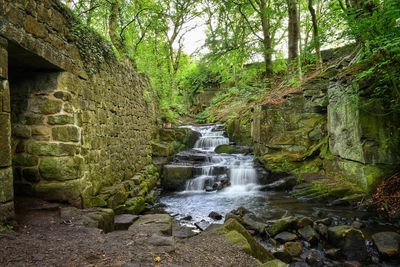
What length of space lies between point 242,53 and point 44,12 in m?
9.67

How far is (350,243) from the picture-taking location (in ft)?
13.8

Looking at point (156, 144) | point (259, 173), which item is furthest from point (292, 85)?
point (156, 144)

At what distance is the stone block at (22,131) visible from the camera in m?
3.79

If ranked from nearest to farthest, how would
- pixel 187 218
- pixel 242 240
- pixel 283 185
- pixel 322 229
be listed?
pixel 242 240, pixel 322 229, pixel 187 218, pixel 283 185

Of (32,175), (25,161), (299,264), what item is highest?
(25,161)

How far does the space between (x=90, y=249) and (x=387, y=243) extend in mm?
4268

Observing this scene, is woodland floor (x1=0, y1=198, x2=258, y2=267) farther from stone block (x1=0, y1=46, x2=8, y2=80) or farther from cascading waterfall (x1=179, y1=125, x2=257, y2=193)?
cascading waterfall (x1=179, y1=125, x2=257, y2=193)

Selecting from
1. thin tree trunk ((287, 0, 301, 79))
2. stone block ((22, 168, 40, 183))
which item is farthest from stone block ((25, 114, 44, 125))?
thin tree trunk ((287, 0, 301, 79))

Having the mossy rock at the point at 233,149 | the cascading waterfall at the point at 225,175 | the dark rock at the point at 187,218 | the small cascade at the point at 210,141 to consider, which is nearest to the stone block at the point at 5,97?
the dark rock at the point at 187,218

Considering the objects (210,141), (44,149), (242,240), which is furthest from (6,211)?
(210,141)

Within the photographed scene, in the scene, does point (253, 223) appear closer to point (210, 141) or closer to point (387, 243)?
point (387, 243)

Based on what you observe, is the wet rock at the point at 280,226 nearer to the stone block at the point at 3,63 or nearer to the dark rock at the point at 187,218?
the dark rock at the point at 187,218

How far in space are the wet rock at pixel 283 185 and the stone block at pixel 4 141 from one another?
699 cm

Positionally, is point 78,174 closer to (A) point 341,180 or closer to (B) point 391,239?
(B) point 391,239
